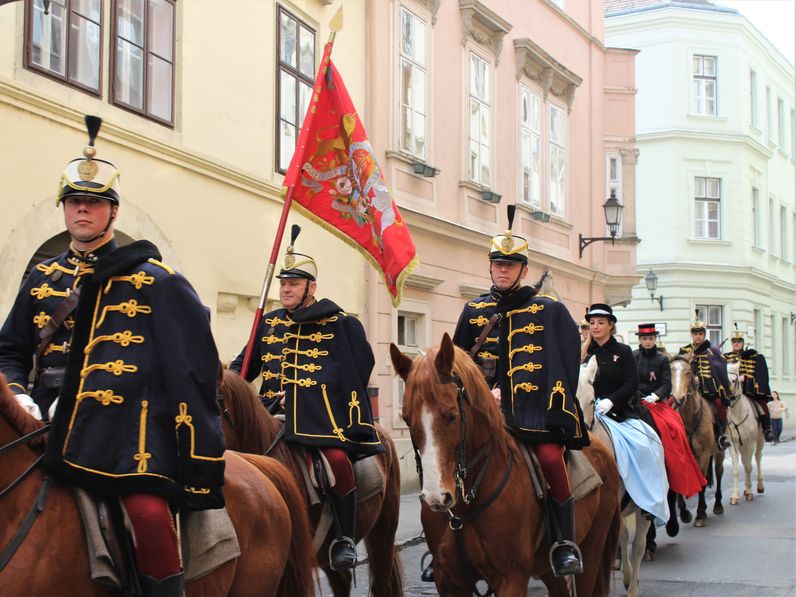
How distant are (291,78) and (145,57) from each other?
3.13 metres

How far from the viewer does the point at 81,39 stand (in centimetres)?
1027

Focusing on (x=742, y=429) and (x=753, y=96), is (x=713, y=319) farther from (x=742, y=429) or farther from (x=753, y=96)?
(x=742, y=429)

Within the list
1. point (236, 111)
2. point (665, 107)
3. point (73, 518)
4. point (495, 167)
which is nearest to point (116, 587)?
point (73, 518)

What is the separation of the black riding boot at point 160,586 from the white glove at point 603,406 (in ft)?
18.1

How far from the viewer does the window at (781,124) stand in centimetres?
4388

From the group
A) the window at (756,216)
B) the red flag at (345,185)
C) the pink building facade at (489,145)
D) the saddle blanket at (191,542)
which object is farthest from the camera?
the window at (756,216)

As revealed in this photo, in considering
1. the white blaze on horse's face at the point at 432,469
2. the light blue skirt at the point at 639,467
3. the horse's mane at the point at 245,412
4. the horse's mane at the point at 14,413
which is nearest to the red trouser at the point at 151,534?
the horse's mane at the point at 14,413

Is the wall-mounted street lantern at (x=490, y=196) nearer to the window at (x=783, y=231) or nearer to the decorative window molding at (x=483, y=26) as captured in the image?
the decorative window molding at (x=483, y=26)

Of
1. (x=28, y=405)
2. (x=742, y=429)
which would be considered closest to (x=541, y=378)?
(x=28, y=405)

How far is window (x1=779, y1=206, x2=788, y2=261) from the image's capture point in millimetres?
43688

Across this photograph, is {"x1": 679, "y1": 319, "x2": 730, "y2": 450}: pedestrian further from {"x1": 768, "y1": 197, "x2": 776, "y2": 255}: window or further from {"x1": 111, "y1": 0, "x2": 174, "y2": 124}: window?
{"x1": 768, "y1": 197, "x2": 776, "y2": 255}: window

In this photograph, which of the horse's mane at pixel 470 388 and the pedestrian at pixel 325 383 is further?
the pedestrian at pixel 325 383

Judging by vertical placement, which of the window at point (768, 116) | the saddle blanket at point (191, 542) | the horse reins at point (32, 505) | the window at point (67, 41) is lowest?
the saddle blanket at point (191, 542)

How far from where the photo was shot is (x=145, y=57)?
1123cm
